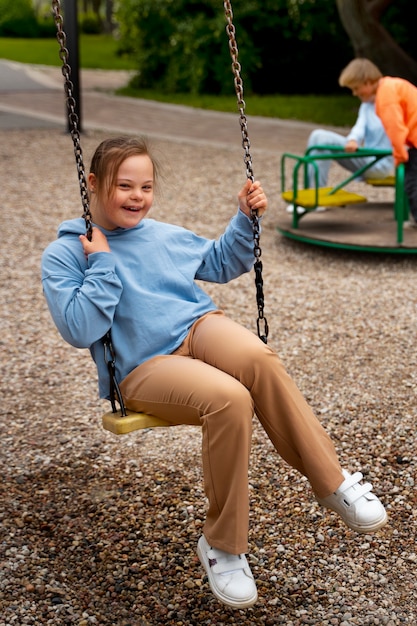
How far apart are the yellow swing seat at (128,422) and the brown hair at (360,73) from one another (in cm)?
432

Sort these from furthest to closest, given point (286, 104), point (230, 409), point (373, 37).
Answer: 1. point (286, 104)
2. point (373, 37)
3. point (230, 409)

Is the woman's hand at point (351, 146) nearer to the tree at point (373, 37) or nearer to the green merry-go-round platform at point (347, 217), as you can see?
the green merry-go-round platform at point (347, 217)

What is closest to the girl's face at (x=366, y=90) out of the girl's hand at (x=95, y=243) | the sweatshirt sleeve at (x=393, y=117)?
the sweatshirt sleeve at (x=393, y=117)

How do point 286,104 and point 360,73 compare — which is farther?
point 286,104

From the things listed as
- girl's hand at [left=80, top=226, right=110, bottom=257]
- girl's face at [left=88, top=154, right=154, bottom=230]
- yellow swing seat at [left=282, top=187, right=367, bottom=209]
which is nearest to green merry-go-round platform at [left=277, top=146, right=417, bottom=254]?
yellow swing seat at [left=282, top=187, right=367, bottom=209]

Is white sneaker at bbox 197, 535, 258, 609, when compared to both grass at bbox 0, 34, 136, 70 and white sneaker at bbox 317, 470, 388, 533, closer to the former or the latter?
white sneaker at bbox 317, 470, 388, 533

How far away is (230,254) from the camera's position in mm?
2799

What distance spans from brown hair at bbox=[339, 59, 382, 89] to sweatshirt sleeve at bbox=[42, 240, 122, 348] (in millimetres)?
4181

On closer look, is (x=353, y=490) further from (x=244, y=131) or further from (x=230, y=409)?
(x=244, y=131)

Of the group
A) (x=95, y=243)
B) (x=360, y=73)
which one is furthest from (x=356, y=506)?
(x=360, y=73)

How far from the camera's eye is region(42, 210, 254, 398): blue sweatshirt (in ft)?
8.00

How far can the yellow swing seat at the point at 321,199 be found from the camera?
621 centimetres

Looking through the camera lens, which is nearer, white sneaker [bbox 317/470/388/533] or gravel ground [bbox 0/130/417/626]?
white sneaker [bbox 317/470/388/533]

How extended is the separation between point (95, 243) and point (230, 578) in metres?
0.92
